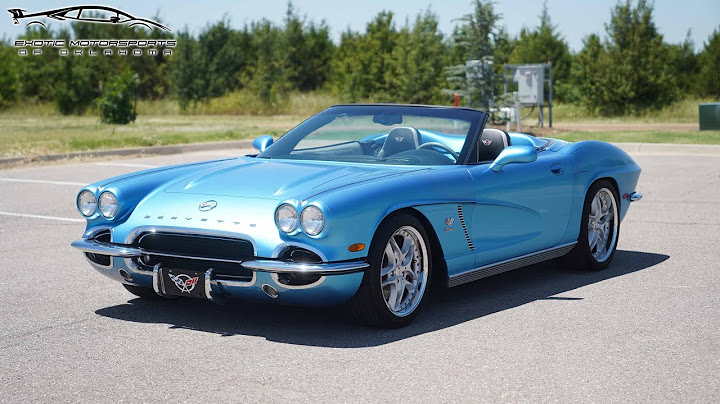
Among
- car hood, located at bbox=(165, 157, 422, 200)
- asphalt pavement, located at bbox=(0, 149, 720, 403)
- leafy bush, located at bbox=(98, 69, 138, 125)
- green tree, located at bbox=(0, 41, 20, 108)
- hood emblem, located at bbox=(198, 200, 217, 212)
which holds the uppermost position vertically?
green tree, located at bbox=(0, 41, 20, 108)

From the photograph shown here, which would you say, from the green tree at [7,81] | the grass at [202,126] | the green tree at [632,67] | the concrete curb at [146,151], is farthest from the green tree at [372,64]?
the concrete curb at [146,151]

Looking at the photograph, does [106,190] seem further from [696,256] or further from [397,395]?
[696,256]

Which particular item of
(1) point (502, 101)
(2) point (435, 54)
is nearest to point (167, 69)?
(2) point (435, 54)

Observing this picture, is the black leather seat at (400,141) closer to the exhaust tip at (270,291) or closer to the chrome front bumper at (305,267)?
the chrome front bumper at (305,267)

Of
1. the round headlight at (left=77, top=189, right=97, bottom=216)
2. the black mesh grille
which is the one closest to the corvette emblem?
the black mesh grille

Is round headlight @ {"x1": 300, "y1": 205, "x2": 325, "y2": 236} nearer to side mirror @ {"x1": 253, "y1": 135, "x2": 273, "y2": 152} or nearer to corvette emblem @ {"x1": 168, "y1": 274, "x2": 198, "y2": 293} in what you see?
corvette emblem @ {"x1": 168, "y1": 274, "x2": 198, "y2": 293}

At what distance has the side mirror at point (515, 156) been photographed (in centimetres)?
600

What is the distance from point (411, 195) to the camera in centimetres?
543

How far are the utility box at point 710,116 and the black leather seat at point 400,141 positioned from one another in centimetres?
1928

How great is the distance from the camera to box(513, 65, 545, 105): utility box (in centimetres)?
2686

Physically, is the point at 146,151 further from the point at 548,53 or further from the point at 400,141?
the point at 548,53

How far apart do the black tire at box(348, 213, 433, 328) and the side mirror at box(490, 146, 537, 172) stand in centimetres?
87

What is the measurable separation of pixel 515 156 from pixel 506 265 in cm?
73

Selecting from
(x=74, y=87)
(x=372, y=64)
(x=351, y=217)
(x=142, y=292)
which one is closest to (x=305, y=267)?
(x=351, y=217)
